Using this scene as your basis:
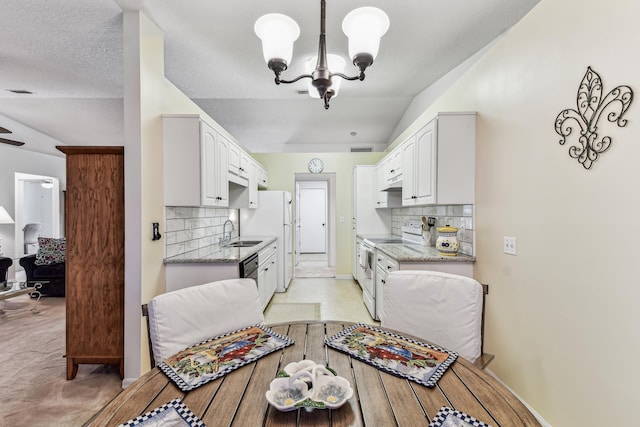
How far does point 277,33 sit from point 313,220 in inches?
298

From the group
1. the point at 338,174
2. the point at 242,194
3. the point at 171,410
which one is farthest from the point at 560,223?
the point at 338,174

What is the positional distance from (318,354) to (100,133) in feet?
21.4

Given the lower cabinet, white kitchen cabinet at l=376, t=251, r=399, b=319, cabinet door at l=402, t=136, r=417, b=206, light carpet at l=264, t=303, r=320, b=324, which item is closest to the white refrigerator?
the lower cabinet

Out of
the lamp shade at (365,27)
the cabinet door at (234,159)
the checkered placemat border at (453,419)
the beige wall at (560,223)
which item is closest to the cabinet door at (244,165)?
the cabinet door at (234,159)

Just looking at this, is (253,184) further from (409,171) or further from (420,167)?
(420,167)

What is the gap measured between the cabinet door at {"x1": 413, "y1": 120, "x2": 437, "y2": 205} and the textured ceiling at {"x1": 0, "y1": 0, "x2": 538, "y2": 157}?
83 cm

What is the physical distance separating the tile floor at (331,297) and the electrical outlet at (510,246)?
74.4 inches

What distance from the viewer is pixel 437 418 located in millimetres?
789

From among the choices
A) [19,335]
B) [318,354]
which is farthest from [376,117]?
[19,335]

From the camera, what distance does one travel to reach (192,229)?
10.3 feet

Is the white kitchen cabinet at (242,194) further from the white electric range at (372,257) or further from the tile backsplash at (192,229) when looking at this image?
the white electric range at (372,257)

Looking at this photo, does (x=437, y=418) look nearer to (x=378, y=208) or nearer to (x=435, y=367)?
(x=435, y=367)

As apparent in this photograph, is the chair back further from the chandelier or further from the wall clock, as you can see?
the wall clock

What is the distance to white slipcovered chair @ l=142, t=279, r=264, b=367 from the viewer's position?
4.20ft
